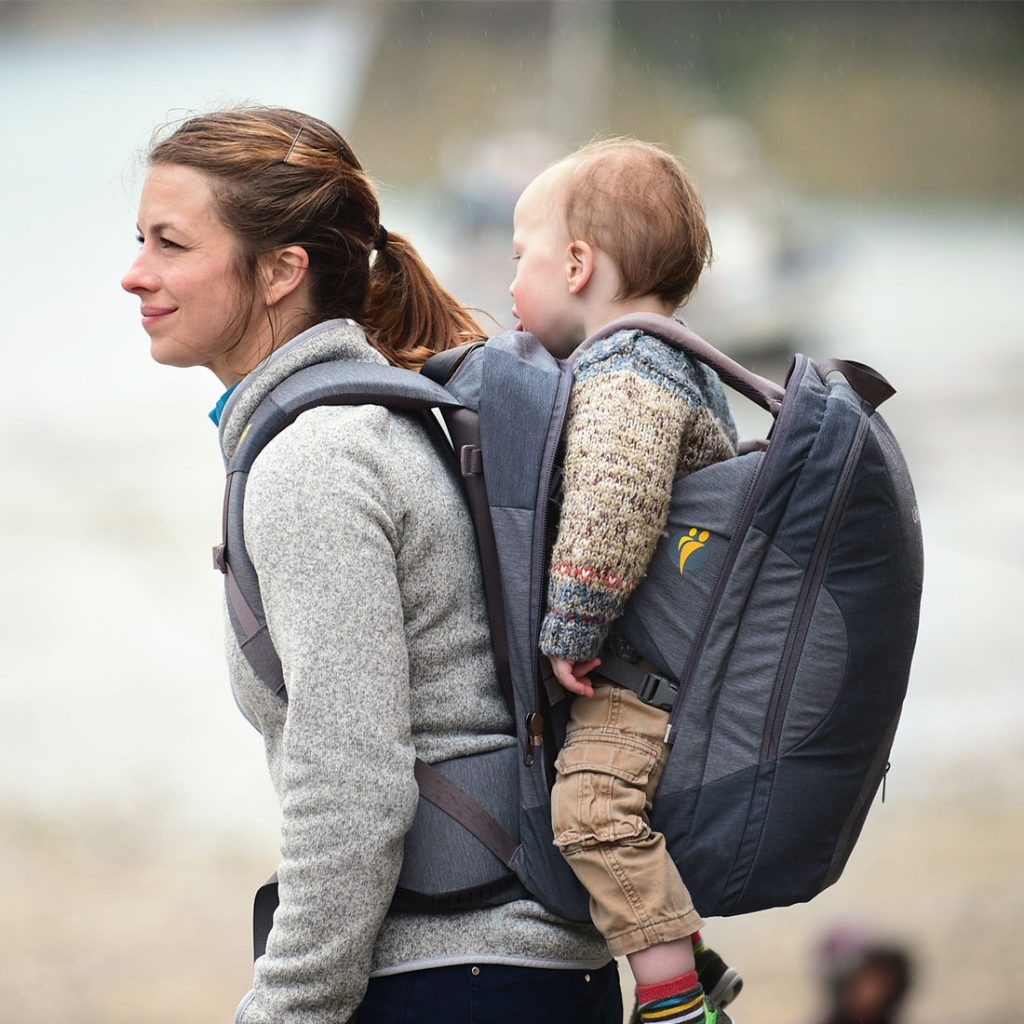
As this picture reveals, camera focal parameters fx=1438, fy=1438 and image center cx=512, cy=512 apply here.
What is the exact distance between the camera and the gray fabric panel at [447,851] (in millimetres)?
1200

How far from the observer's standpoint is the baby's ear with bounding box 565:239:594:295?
4.79 ft

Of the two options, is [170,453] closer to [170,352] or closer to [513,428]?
[170,352]

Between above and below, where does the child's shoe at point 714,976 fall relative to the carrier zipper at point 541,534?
below

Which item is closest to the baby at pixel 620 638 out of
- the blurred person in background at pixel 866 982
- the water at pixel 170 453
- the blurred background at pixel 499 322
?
the blurred background at pixel 499 322

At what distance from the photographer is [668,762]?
121 centimetres

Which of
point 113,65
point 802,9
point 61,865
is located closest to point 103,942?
point 61,865

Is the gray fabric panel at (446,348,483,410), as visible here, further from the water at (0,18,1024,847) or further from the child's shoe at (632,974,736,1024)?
the water at (0,18,1024,847)

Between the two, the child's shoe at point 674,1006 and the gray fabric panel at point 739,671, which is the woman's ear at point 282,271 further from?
the child's shoe at point 674,1006

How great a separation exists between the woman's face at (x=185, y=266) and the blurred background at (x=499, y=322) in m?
0.16

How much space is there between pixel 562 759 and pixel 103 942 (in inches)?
182

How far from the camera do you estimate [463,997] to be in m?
1.19

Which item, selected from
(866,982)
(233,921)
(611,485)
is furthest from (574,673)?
(233,921)

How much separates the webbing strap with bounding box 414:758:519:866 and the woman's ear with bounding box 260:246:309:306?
0.45 metres

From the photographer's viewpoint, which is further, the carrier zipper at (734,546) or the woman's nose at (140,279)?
the woman's nose at (140,279)
